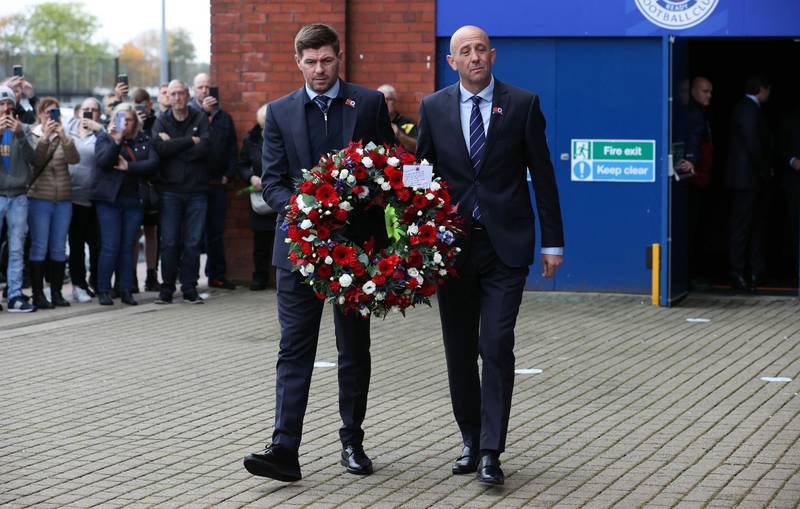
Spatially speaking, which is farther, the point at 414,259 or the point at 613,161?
the point at 613,161

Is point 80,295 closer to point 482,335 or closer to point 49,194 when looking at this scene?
point 49,194

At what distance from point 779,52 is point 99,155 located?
8664 mm

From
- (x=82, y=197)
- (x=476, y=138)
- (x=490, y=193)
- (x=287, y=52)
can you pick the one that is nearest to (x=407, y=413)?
(x=490, y=193)

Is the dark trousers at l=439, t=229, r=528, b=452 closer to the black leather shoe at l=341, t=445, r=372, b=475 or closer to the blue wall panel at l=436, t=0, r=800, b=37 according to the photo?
the black leather shoe at l=341, t=445, r=372, b=475

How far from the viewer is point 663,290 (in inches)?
548

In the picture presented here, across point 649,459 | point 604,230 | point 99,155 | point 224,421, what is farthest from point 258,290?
point 649,459

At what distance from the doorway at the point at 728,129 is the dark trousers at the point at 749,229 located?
2.58ft

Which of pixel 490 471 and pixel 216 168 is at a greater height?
pixel 216 168

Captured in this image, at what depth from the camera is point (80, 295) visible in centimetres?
1442

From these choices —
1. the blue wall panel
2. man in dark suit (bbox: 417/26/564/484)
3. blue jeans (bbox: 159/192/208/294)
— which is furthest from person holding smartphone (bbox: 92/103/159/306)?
Answer: man in dark suit (bbox: 417/26/564/484)

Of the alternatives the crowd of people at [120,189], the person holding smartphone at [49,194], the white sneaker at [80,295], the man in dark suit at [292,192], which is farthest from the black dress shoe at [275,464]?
the white sneaker at [80,295]

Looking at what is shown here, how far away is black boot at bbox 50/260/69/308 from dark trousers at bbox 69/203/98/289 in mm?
465

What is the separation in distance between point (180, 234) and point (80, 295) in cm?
115

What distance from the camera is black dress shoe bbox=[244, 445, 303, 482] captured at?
672 centimetres
